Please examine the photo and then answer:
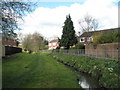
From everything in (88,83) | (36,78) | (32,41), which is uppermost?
(32,41)

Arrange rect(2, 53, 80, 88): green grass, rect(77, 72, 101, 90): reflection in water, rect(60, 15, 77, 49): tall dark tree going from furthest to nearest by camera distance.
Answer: rect(60, 15, 77, 49): tall dark tree < rect(77, 72, 101, 90): reflection in water < rect(2, 53, 80, 88): green grass

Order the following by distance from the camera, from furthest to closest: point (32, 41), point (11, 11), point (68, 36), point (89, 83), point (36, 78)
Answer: point (32, 41), point (68, 36), point (89, 83), point (11, 11), point (36, 78)

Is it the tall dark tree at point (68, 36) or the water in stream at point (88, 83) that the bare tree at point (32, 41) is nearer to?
the tall dark tree at point (68, 36)

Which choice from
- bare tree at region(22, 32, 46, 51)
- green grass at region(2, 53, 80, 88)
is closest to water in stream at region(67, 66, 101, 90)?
green grass at region(2, 53, 80, 88)

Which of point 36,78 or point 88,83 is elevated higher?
point 36,78

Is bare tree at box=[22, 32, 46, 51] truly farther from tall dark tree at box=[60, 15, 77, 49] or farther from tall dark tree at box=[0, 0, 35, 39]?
tall dark tree at box=[0, 0, 35, 39]

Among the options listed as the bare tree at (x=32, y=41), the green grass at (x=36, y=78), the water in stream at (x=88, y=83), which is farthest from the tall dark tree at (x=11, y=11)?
the bare tree at (x=32, y=41)

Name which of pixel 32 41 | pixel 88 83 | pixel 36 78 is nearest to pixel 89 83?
pixel 88 83

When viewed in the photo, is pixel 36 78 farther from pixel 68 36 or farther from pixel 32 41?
pixel 32 41

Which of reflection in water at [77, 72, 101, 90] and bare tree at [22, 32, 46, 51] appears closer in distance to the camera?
reflection in water at [77, 72, 101, 90]

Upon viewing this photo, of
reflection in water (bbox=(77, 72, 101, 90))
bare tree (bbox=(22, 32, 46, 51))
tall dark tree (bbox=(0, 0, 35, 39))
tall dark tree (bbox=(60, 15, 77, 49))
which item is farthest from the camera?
bare tree (bbox=(22, 32, 46, 51))

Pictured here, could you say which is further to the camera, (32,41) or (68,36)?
(32,41)

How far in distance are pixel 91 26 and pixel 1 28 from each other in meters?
38.4

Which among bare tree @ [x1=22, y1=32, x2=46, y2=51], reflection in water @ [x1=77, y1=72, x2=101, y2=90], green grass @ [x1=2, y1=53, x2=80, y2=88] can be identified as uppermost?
bare tree @ [x1=22, y1=32, x2=46, y2=51]
